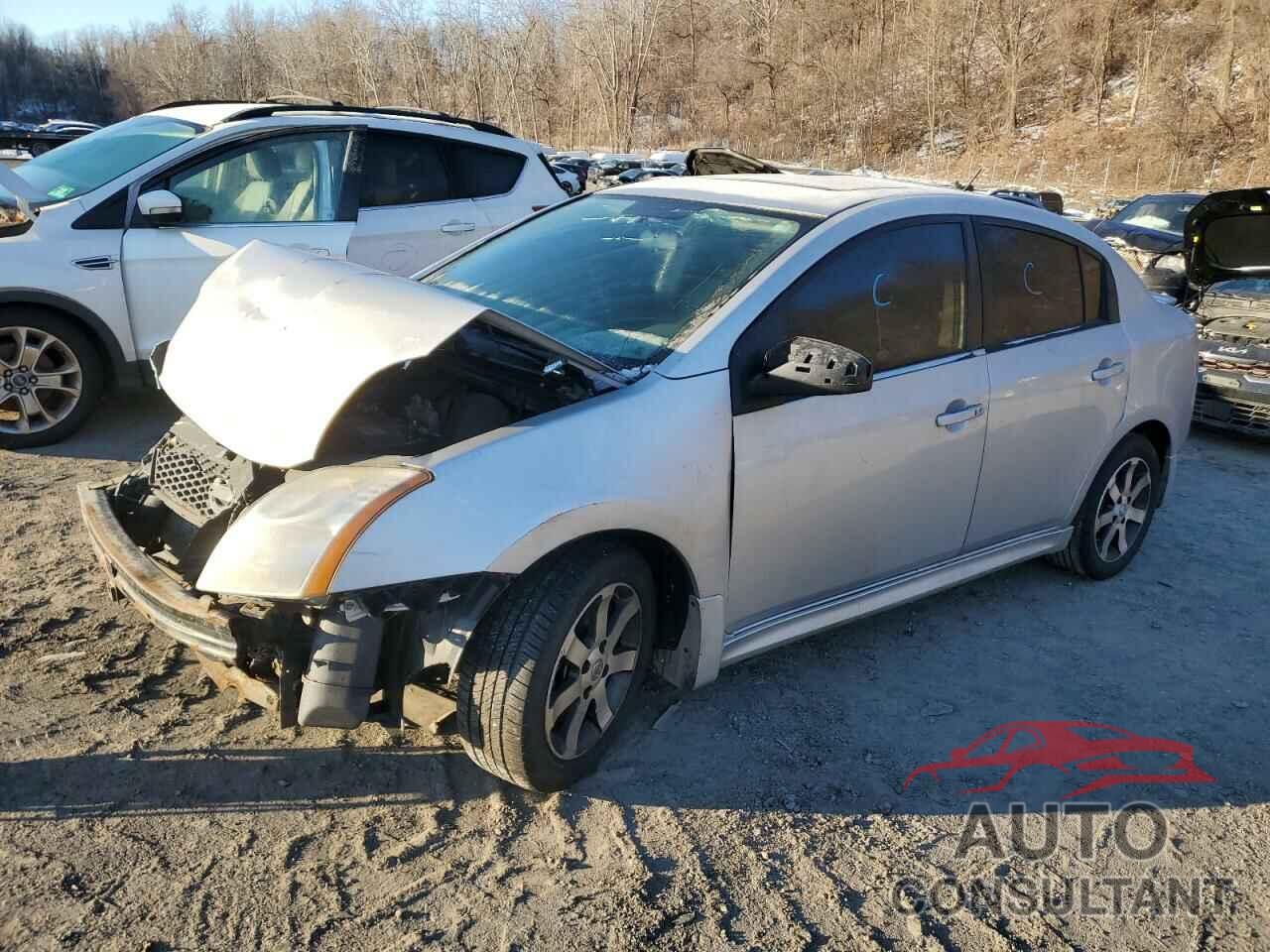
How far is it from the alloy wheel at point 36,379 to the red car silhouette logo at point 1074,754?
4979mm

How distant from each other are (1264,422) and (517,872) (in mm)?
6813

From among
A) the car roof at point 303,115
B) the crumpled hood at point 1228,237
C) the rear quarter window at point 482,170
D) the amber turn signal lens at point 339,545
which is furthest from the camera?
the crumpled hood at point 1228,237

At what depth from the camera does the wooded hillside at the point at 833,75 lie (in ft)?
140

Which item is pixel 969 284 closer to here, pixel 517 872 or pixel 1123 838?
pixel 1123 838

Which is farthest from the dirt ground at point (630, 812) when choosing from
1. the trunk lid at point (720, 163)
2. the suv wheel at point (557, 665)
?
the trunk lid at point (720, 163)

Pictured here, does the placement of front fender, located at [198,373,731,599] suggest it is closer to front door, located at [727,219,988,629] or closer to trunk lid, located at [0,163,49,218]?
front door, located at [727,219,988,629]

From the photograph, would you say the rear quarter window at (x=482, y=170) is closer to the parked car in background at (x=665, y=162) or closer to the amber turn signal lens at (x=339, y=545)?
the amber turn signal lens at (x=339, y=545)

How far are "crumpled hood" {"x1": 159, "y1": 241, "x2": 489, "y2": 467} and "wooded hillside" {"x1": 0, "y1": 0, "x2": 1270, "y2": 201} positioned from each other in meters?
40.2

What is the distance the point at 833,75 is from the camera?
204ft

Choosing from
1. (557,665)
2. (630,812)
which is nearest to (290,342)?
(557,665)

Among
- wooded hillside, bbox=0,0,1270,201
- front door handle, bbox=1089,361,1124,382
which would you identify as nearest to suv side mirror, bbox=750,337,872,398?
front door handle, bbox=1089,361,1124,382

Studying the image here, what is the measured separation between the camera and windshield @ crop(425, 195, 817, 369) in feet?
11.1

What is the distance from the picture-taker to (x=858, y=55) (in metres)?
63.0

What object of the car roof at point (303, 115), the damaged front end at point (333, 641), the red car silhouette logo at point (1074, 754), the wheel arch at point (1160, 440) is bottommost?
the red car silhouette logo at point (1074, 754)
